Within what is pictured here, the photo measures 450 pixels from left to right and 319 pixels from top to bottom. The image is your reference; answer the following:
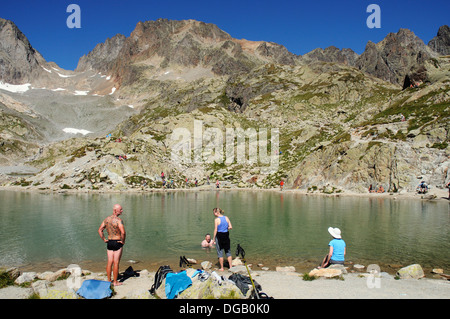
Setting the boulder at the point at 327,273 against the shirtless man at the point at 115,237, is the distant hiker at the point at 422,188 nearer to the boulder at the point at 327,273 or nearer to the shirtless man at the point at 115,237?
the boulder at the point at 327,273

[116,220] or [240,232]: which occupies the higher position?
[116,220]

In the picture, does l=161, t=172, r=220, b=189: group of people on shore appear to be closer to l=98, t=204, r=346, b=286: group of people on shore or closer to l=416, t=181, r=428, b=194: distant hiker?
l=416, t=181, r=428, b=194: distant hiker

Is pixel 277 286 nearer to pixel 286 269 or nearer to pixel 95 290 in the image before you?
pixel 286 269

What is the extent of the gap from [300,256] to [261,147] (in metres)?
69.6

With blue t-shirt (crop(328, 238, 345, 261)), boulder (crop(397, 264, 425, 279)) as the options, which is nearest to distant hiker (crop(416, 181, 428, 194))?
boulder (crop(397, 264, 425, 279))

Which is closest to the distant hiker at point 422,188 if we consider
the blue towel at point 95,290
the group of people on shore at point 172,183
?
the group of people on shore at point 172,183

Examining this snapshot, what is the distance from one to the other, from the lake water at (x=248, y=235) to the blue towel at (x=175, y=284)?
215 inches

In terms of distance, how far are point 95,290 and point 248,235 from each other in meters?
13.8

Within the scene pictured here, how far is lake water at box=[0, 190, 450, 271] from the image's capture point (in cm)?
1636

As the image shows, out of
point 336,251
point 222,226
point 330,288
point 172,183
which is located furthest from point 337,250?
point 172,183

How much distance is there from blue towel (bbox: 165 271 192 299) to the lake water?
547 cm
